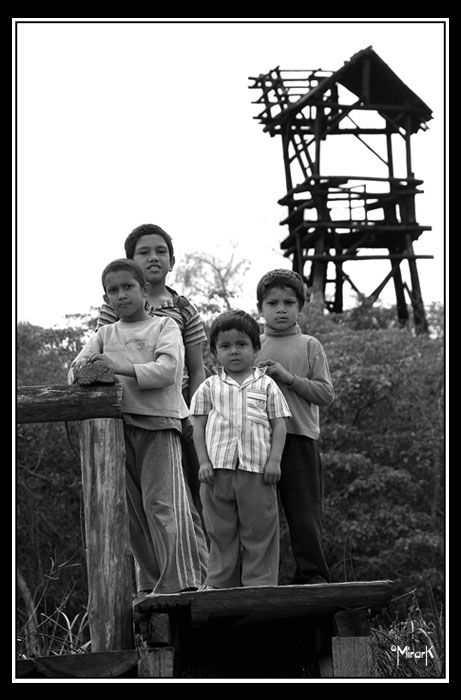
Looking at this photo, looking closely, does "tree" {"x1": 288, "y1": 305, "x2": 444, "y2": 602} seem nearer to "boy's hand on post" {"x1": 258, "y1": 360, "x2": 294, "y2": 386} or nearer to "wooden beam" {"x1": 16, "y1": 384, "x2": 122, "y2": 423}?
"boy's hand on post" {"x1": 258, "y1": 360, "x2": 294, "y2": 386}

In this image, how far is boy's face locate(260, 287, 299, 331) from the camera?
240 inches

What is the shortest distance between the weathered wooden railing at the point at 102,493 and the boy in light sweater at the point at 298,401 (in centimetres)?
81

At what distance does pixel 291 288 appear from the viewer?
610cm

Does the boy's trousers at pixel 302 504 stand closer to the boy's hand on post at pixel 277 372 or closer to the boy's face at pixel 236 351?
the boy's hand on post at pixel 277 372

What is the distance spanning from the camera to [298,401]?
604 centimetres

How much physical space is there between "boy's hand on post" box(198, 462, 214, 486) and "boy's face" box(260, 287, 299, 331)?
2.71 ft

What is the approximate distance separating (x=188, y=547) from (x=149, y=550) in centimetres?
19

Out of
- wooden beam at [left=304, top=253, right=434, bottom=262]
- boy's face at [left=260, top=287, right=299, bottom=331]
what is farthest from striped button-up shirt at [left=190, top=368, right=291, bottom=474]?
wooden beam at [left=304, top=253, right=434, bottom=262]

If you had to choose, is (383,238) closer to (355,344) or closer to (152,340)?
(355,344)

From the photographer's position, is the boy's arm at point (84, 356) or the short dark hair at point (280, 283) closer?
the boy's arm at point (84, 356)

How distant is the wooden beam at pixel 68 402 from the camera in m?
5.55

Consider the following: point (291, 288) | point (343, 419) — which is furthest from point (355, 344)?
point (291, 288)

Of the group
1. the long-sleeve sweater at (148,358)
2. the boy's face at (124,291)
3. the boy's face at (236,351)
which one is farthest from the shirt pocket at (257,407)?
the boy's face at (124,291)

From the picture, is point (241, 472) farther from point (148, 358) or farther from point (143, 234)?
point (143, 234)
